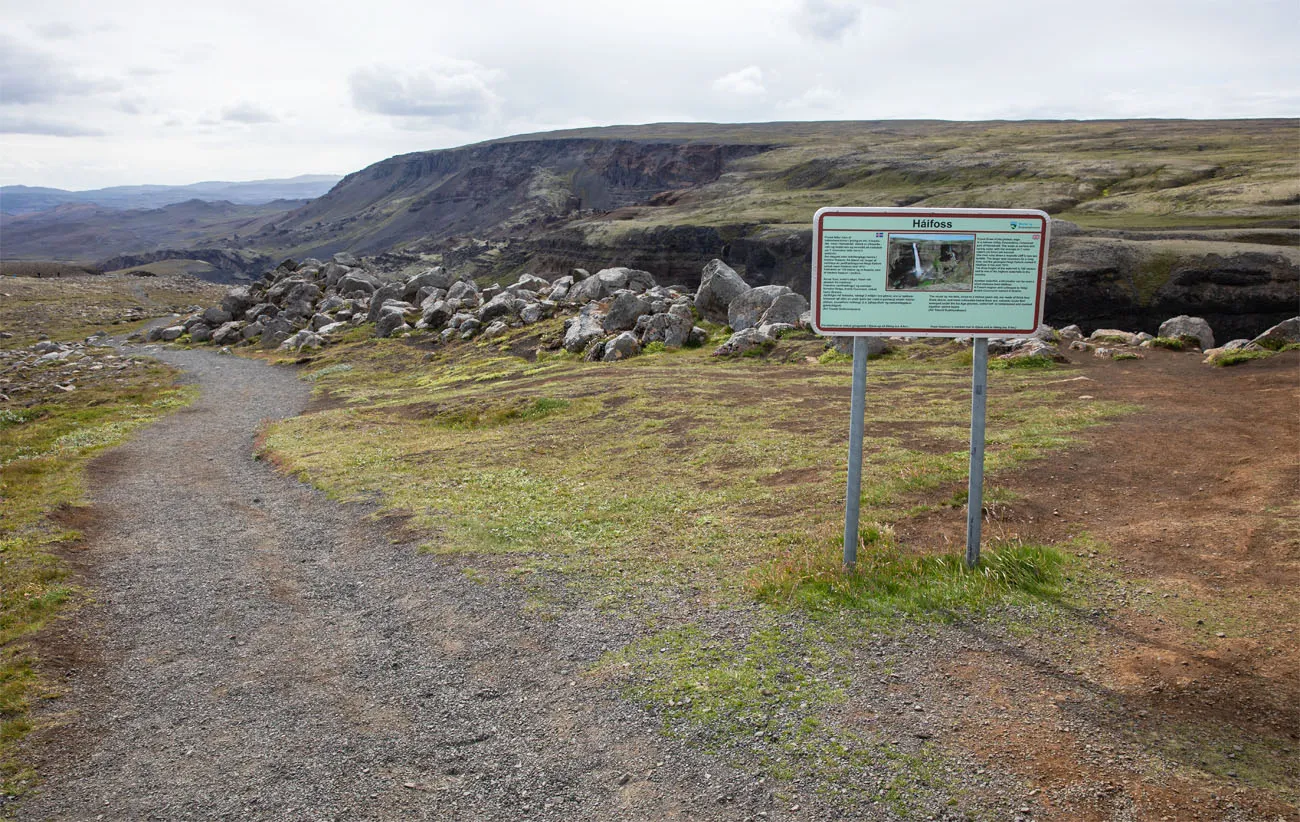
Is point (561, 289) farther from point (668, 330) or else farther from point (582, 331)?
point (668, 330)

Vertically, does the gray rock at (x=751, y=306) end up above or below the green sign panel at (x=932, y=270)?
below

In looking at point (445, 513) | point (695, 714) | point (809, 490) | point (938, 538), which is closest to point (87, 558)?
point (445, 513)

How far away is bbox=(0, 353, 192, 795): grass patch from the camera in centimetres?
916

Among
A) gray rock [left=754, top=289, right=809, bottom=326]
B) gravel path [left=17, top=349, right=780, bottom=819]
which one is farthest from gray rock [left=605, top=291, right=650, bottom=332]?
gravel path [left=17, top=349, right=780, bottom=819]

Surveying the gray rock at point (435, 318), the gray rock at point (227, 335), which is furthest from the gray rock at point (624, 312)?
the gray rock at point (227, 335)

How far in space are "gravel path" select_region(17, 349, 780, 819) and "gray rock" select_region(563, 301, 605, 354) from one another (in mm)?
25790

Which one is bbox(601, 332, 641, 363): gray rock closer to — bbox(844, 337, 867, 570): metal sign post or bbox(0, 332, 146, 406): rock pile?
bbox(844, 337, 867, 570): metal sign post

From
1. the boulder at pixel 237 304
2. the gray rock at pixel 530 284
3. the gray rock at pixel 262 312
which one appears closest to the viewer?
the gray rock at pixel 530 284

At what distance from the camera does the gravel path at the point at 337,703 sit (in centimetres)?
718

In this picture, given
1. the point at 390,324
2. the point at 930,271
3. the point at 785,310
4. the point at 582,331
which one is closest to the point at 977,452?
the point at 930,271

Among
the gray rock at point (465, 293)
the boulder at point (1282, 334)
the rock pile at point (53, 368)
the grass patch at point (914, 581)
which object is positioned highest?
the gray rock at point (465, 293)

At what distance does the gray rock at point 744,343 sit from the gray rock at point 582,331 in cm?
828

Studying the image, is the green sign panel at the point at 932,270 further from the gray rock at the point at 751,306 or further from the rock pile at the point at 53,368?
the rock pile at the point at 53,368

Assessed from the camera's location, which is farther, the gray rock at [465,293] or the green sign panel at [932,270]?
the gray rock at [465,293]
